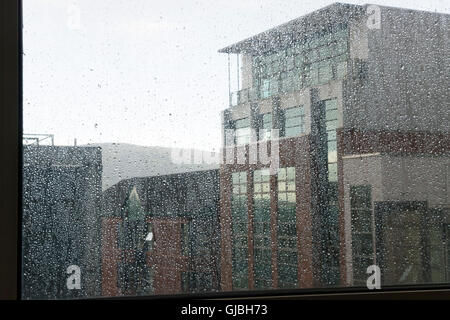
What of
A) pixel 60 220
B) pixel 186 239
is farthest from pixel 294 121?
pixel 60 220

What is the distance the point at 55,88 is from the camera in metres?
1.22

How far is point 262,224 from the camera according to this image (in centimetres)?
132

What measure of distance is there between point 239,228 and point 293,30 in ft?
1.69

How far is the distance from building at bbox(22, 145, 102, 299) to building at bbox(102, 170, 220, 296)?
0.04m

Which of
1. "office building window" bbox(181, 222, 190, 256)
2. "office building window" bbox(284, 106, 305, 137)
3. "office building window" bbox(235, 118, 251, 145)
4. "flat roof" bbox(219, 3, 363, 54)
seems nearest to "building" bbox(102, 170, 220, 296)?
"office building window" bbox(181, 222, 190, 256)

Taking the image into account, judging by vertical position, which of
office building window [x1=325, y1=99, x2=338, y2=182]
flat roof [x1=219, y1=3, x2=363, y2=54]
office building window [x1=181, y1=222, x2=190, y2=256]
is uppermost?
flat roof [x1=219, y1=3, x2=363, y2=54]

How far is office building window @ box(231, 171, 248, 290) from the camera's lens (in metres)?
1.30

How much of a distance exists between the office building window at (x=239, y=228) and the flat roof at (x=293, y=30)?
0.31 meters

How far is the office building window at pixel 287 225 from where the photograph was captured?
4.32 feet

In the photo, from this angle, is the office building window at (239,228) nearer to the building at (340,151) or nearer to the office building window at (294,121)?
the building at (340,151)

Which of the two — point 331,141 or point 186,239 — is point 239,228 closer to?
point 186,239

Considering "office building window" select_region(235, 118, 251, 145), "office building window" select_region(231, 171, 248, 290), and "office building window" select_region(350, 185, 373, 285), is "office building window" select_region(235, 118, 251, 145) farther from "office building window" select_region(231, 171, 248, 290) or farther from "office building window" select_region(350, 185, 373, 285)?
"office building window" select_region(350, 185, 373, 285)
